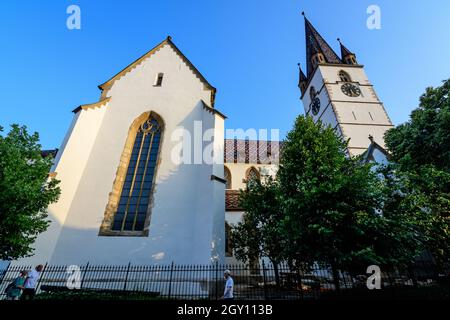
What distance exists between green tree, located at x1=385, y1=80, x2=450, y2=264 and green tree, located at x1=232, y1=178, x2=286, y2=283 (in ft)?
20.0

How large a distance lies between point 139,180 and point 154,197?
1.59 m

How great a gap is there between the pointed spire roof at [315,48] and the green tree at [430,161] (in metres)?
23.7

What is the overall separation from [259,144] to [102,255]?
81.0 ft

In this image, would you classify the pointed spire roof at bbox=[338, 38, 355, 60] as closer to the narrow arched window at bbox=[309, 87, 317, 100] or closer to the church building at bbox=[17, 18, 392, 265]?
the narrow arched window at bbox=[309, 87, 317, 100]

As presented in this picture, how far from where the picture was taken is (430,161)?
12.6 meters

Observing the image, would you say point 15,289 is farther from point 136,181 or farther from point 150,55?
point 150,55

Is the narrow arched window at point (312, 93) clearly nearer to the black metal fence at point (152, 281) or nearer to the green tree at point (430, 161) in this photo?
the green tree at point (430, 161)

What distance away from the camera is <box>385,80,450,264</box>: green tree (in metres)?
9.45

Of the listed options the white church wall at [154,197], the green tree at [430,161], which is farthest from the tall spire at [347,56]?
the white church wall at [154,197]

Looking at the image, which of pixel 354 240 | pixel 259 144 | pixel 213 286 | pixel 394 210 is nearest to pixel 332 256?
pixel 354 240

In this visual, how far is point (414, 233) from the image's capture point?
30.2 feet

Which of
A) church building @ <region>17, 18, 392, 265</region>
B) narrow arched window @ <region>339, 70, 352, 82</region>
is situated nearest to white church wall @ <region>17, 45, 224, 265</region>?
church building @ <region>17, 18, 392, 265</region>

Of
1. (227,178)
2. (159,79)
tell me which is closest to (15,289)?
(159,79)
